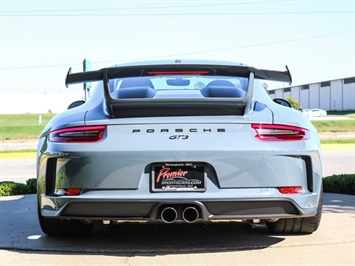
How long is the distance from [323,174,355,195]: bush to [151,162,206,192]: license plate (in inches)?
174

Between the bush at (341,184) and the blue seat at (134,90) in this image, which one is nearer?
the blue seat at (134,90)

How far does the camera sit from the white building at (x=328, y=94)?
8238cm

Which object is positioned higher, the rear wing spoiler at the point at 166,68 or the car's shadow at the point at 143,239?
the rear wing spoiler at the point at 166,68

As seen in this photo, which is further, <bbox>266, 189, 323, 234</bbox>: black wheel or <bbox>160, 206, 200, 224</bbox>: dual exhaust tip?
<bbox>266, 189, 323, 234</bbox>: black wheel

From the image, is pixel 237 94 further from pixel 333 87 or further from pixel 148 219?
pixel 333 87

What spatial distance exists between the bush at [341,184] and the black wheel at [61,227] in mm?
4253

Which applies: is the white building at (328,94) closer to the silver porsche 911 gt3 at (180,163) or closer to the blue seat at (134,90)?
the blue seat at (134,90)

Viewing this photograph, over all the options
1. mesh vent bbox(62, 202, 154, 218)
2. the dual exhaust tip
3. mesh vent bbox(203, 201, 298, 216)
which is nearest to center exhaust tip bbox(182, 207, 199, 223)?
the dual exhaust tip

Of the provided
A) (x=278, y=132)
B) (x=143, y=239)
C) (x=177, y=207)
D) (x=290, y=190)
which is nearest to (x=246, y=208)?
(x=290, y=190)

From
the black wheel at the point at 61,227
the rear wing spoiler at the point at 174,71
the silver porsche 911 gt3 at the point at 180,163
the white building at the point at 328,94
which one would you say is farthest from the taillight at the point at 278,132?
the white building at the point at 328,94

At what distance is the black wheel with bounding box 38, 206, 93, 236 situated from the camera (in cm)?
474

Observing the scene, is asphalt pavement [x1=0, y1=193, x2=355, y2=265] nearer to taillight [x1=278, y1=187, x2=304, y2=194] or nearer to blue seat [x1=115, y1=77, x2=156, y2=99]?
taillight [x1=278, y1=187, x2=304, y2=194]

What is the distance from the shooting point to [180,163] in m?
4.00

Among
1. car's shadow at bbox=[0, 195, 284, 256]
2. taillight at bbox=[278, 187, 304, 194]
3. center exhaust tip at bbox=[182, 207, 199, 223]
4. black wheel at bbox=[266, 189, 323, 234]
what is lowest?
car's shadow at bbox=[0, 195, 284, 256]
